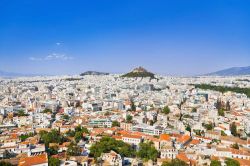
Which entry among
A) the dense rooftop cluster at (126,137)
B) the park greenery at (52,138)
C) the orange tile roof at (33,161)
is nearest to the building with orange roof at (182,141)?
the dense rooftop cluster at (126,137)

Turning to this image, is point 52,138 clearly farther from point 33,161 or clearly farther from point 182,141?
point 182,141

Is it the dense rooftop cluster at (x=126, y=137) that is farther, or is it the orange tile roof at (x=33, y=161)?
the dense rooftop cluster at (x=126, y=137)

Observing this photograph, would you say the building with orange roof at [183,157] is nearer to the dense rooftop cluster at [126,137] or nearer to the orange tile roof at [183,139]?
the dense rooftop cluster at [126,137]

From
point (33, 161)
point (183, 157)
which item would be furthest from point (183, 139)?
point (33, 161)

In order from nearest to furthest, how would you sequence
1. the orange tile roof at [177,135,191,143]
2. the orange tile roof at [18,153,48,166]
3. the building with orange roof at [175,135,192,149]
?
the orange tile roof at [18,153,48,166] < the building with orange roof at [175,135,192,149] < the orange tile roof at [177,135,191,143]

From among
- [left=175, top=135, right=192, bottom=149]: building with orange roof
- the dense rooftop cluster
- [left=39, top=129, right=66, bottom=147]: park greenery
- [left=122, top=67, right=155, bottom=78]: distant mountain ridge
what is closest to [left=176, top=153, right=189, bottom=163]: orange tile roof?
the dense rooftop cluster

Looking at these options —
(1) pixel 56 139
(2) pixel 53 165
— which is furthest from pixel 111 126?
(2) pixel 53 165

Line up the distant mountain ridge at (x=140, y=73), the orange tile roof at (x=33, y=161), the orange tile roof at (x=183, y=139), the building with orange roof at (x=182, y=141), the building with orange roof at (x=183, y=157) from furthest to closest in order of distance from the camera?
the distant mountain ridge at (x=140, y=73), the orange tile roof at (x=183, y=139), the building with orange roof at (x=182, y=141), the building with orange roof at (x=183, y=157), the orange tile roof at (x=33, y=161)

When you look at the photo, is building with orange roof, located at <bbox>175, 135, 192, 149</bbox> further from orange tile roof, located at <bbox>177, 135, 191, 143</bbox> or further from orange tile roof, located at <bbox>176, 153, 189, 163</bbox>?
orange tile roof, located at <bbox>176, 153, 189, 163</bbox>

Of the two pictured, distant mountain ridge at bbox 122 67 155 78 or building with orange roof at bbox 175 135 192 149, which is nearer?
building with orange roof at bbox 175 135 192 149

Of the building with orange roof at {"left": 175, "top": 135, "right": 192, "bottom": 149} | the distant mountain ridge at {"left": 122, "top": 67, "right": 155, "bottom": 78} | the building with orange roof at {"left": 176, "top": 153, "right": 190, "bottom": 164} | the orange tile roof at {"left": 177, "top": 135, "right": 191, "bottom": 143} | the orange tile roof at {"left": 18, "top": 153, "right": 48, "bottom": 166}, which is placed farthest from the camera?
the distant mountain ridge at {"left": 122, "top": 67, "right": 155, "bottom": 78}

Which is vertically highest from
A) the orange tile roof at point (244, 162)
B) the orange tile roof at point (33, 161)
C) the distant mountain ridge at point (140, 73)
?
the distant mountain ridge at point (140, 73)
